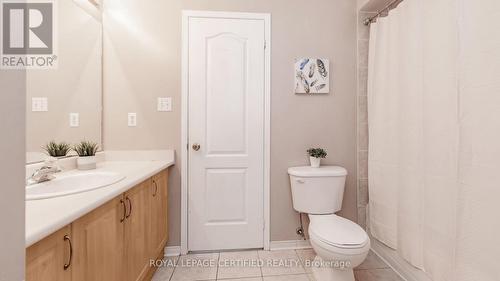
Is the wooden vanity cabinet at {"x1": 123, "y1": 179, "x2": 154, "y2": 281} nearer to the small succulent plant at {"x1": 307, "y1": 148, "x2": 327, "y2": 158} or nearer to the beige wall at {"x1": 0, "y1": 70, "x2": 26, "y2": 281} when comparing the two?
the beige wall at {"x1": 0, "y1": 70, "x2": 26, "y2": 281}

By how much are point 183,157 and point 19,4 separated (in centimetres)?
162

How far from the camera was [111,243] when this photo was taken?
1.06m

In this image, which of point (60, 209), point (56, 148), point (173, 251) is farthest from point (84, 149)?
point (173, 251)

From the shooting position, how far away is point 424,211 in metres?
1.35

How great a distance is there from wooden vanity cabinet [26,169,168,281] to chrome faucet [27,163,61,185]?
0.42 m

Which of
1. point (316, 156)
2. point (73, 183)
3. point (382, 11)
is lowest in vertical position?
point (73, 183)

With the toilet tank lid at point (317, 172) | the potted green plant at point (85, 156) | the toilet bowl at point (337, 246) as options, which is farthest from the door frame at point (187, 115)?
the potted green plant at point (85, 156)

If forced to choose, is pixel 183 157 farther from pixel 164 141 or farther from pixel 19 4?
pixel 19 4

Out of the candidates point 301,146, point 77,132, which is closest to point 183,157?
point 77,132

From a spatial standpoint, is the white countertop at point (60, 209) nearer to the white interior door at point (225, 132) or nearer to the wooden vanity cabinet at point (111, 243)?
the wooden vanity cabinet at point (111, 243)

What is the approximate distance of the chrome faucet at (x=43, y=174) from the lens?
114 cm

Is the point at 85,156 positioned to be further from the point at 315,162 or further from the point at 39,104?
the point at 315,162

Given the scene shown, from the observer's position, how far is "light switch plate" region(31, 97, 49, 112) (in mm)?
1260

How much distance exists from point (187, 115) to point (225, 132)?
1.13ft
